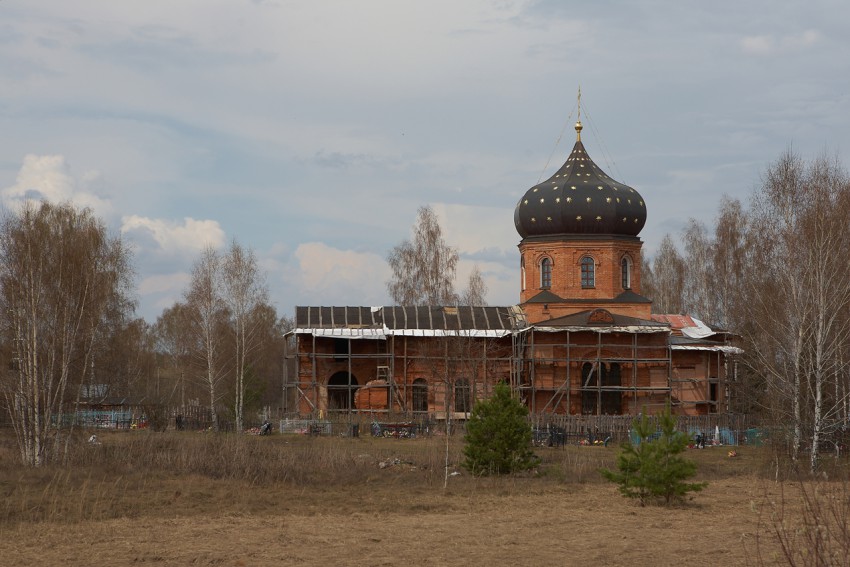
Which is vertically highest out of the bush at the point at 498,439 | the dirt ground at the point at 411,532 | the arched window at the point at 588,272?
the arched window at the point at 588,272

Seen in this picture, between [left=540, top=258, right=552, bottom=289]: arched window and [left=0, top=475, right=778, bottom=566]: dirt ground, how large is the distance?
2201cm

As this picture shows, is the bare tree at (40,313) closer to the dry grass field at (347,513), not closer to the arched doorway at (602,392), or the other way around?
the dry grass field at (347,513)

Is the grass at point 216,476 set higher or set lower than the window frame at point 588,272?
lower

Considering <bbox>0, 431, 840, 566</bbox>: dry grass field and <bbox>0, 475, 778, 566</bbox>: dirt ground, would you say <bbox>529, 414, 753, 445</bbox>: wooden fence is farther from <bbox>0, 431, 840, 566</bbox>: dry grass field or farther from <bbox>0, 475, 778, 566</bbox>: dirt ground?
<bbox>0, 475, 778, 566</bbox>: dirt ground

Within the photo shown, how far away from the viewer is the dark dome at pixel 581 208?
3925 cm

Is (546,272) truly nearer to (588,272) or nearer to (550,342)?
(588,272)

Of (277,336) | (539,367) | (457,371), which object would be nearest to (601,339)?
(539,367)

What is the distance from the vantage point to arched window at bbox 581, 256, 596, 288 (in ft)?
129

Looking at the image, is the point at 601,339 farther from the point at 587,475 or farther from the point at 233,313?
the point at 587,475

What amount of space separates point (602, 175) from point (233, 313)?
14.4m

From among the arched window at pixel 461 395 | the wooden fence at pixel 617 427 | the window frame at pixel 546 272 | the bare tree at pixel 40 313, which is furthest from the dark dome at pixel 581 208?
the bare tree at pixel 40 313

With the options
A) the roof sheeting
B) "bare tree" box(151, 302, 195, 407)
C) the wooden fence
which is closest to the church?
the roof sheeting

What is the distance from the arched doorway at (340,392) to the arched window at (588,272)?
8.88 metres

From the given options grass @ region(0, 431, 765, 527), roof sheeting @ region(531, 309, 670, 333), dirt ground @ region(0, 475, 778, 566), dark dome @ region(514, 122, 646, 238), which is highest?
dark dome @ region(514, 122, 646, 238)
